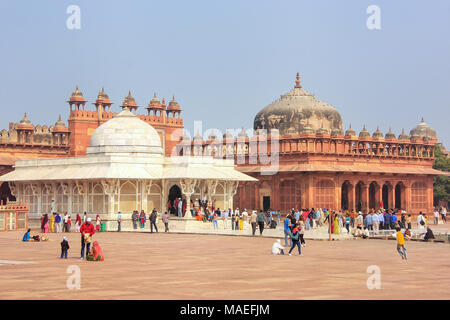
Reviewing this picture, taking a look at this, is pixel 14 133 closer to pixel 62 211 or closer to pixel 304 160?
pixel 62 211

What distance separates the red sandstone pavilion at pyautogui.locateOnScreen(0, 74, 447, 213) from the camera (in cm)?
4856

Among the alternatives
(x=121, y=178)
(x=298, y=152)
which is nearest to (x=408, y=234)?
(x=121, y=178)

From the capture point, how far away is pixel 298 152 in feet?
158

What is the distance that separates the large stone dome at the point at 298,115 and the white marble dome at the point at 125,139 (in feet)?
55.8

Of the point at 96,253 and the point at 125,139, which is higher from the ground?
the point at 125,139

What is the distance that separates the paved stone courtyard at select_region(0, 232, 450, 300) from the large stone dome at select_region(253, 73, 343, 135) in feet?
107

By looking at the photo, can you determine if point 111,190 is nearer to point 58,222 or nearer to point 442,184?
point 58,222

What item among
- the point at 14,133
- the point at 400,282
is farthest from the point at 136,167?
the point at 400,282

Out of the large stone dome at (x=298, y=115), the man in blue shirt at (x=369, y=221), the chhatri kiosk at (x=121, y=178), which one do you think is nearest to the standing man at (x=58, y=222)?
the chhatri kiosk at (x=121, y=178)

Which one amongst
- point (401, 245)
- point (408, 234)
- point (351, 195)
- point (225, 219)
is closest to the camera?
point (401, 245)

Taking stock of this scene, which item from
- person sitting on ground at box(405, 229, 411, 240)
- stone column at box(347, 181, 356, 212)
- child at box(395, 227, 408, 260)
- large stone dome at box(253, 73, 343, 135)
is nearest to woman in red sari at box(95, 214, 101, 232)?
person sitting on ground at box(405, 229, 411, 240)

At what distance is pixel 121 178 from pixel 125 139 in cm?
490

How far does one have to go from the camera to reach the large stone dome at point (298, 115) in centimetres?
5688
